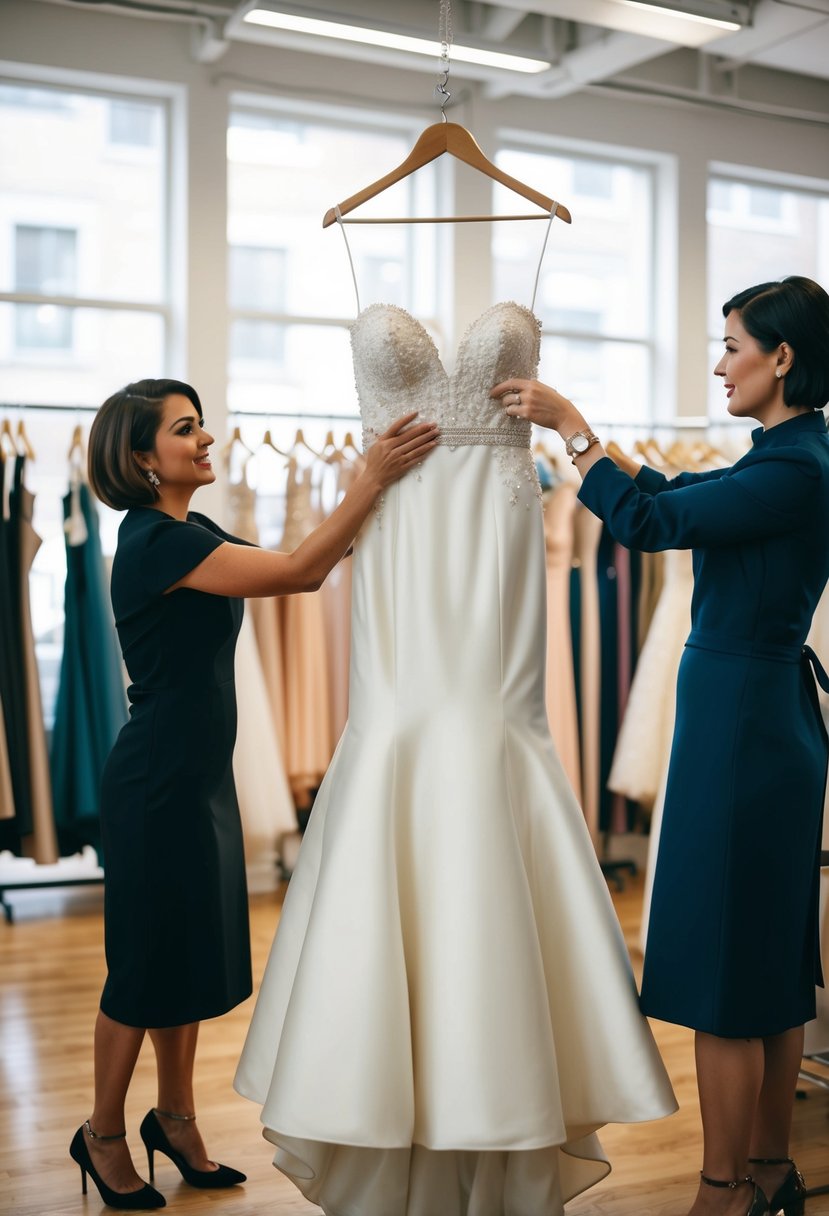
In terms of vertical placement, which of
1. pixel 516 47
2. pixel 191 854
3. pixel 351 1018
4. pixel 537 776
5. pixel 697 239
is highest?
pixel 516 47

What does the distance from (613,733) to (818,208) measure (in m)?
3.51

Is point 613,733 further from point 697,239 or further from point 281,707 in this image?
point 697,239

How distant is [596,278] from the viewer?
251 inches

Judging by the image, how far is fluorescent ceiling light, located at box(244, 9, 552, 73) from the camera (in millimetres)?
4457

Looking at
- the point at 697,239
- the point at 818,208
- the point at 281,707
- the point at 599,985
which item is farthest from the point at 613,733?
the point at 818,208

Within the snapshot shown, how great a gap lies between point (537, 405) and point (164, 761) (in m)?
1.01

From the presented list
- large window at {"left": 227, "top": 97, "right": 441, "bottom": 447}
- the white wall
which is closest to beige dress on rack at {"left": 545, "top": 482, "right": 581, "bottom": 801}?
large window at {"left": 227, "top": 97, "right": 441, "bottom": 447}

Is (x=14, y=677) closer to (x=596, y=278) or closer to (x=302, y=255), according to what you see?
(x=302, y=255)

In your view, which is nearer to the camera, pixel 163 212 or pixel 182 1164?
pixel 182 1164

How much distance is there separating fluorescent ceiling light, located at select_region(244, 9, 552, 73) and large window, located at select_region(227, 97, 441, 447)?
807 mm

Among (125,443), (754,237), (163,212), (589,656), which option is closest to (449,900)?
(125,443)

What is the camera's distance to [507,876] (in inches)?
85.0

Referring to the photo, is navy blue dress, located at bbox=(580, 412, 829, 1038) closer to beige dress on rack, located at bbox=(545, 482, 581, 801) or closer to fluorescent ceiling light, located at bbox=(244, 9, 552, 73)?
beige dress on rack, located at bbox=(545, 482, 581, 801)

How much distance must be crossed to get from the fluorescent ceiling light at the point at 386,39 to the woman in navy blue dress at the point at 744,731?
2.78m
